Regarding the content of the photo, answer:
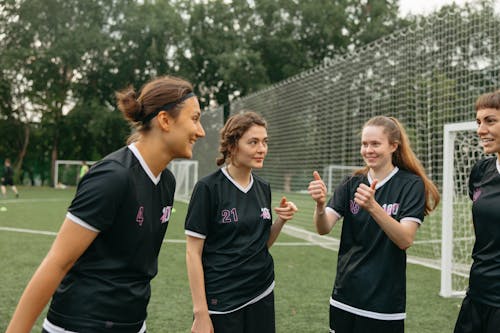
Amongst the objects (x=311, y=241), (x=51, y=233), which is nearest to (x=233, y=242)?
(x=311, y=241)

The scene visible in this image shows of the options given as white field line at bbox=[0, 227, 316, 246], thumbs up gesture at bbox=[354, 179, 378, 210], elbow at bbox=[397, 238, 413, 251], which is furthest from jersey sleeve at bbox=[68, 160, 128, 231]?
white field line at bbox=[0, 227, 316, 246]

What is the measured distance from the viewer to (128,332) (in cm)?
200

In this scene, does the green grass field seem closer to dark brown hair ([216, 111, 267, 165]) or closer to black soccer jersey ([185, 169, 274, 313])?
black soccer jersey ([185, 169, 274, 313])

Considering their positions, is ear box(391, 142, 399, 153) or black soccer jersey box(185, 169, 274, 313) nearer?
black soccer jersey box(185, 169, 274, 313)

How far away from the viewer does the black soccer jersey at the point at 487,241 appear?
262 centimetres

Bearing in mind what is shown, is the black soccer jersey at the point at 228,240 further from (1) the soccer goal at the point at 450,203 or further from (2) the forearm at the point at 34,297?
(1) the soccer goal at the point at 450,203

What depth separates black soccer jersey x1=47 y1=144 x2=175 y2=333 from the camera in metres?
1.83

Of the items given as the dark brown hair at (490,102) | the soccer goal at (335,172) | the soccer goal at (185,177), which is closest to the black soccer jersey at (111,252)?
the dark brown hair at (490,102)

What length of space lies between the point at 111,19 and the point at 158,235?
130 ft

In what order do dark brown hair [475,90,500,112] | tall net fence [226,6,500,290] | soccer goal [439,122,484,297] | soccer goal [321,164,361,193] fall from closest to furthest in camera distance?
dark brown hair [475,90,500,112], soccer goal [439,122,484,297], tall net fence [226,6,500,290], soccer goal [321,164,361,193]

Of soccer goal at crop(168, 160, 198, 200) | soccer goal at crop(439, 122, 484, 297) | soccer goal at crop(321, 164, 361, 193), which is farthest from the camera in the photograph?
soccer goal at crop(168, 160, 198, 200)

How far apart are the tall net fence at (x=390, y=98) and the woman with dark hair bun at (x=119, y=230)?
22.4 ft

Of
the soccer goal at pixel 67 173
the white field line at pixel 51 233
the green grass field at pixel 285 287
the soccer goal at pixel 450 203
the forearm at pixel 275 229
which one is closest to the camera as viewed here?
the forearm at pixel 275 229

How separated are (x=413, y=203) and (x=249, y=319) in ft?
3.65
